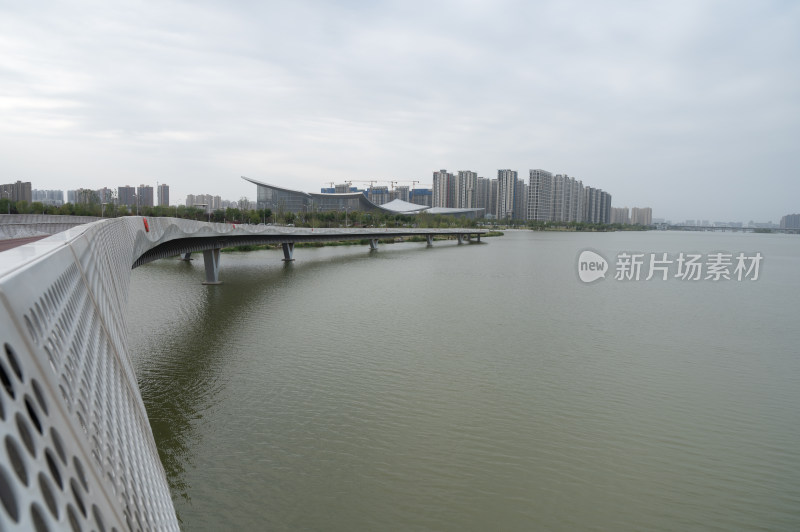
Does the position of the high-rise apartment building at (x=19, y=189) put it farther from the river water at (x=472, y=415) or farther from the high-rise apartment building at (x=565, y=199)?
the high-rise apartment building at (x=565, y=199)

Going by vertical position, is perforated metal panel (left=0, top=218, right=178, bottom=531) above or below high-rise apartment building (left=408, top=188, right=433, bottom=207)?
below

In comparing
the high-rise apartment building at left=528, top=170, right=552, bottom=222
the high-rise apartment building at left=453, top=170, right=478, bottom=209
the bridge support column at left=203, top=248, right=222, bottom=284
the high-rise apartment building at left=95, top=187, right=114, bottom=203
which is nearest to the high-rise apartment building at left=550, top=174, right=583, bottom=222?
the high-rise apartment building at left=528, top=170, right=552, bottom=222

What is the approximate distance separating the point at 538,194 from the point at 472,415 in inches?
5344

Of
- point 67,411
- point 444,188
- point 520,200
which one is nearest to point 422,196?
point 444,188

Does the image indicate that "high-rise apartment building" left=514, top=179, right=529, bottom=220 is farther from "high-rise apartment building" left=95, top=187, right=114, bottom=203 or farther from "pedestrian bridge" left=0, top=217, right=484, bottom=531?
"pedestrian bridge" left=0, top=217, right=484, bottom=531

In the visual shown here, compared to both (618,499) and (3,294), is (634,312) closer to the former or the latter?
(618,499)

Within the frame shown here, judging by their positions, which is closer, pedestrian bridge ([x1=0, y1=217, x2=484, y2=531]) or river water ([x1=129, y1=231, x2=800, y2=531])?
pedestrian bridge ([x1=0, y1=217, x2=484, y2=531])

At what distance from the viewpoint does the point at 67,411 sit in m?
1.52

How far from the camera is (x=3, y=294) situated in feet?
4.56

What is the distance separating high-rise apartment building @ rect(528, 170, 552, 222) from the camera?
449 feet

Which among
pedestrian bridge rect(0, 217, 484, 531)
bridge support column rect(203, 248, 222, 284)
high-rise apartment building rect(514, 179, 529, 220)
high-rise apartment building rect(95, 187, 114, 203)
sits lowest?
bridge support column rect(203, 248, 222, 284)

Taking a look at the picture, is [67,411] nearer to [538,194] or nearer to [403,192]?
[538,194]

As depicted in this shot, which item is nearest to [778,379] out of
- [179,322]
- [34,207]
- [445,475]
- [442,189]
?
[445,475]

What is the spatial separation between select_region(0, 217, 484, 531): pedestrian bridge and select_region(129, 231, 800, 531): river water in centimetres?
312
